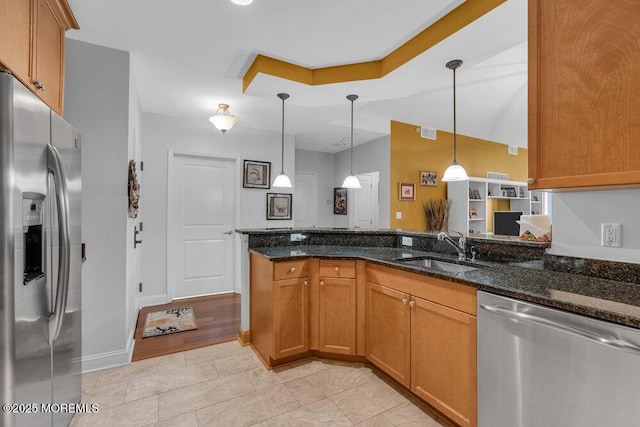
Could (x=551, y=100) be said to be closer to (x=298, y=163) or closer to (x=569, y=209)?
(x=569, y=209)

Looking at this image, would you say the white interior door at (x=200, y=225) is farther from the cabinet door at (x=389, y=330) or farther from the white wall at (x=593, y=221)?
the white wall at (x=593, y=221)

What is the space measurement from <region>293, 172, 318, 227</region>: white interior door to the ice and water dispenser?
4.65 metres

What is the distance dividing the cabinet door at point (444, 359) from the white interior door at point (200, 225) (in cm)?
333

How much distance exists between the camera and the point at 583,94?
132 centimetres

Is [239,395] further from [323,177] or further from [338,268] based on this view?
[323,177]

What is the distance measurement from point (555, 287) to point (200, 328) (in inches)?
122

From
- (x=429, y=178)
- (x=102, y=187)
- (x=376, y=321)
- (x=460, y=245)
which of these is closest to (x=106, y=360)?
(x=102, y=187)

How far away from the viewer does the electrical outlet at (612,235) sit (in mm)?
1479

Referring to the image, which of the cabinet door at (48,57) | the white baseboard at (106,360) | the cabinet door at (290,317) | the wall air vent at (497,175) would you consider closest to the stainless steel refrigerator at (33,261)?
the cabinet door at (48,57)

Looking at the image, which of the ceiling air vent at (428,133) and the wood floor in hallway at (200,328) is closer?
the wood floor in hallway at (200,328)

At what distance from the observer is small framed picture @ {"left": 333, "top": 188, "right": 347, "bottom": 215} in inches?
238

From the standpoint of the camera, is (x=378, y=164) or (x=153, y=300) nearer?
(x=153, y=300)

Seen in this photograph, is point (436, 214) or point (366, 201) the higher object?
point (366, 201)

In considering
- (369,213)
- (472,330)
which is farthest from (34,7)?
(369,213)
